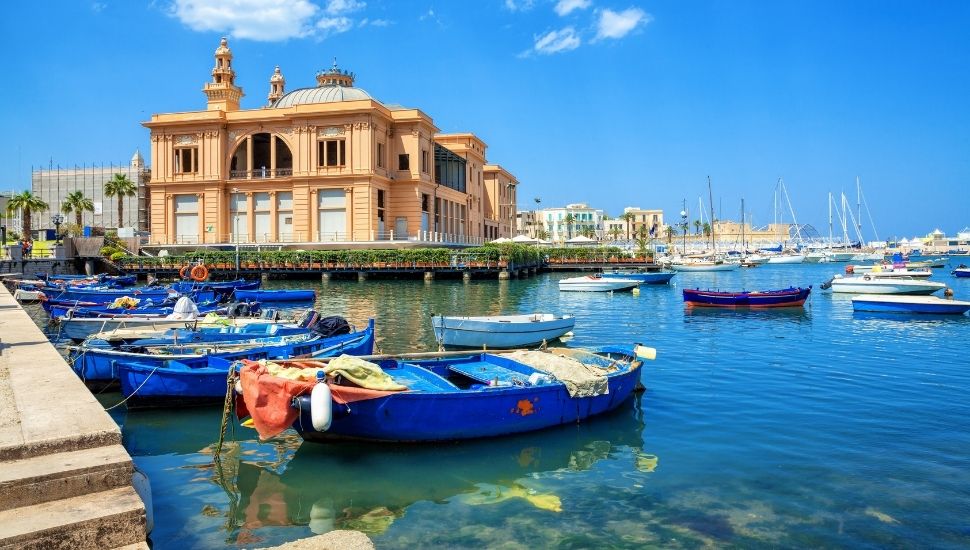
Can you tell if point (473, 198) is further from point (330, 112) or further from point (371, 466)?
point (371, 466)

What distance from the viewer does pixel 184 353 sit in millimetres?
15875

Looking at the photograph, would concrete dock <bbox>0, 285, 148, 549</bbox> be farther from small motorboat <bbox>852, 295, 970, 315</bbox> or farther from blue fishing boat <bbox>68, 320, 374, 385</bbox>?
small motorboat <bbox>852, 295, 970, 315</bbox>

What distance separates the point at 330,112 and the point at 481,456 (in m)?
51.4

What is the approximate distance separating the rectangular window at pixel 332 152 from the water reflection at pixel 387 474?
49.7 m

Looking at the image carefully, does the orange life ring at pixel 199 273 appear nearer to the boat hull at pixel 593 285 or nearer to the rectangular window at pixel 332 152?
the rectangular window at pixel 332 152

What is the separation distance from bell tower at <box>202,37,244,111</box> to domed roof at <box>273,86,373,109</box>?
5233 millimetres

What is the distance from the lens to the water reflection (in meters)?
9.27

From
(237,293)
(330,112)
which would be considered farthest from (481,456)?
(330,112)

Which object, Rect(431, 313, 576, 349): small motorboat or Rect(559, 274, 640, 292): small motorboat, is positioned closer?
Rect(431, 313, 576, 349): small motorboat

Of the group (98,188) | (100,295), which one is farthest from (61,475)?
(98,188)

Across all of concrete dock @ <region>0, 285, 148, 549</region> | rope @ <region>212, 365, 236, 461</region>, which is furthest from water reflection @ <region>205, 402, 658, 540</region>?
concrete dock @ <region>0, 285, 148, 549</region>

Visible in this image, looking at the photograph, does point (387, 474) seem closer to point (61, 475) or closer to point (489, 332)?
point (61, 475)

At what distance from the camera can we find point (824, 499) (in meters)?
9.66

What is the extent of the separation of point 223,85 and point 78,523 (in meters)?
68.7
